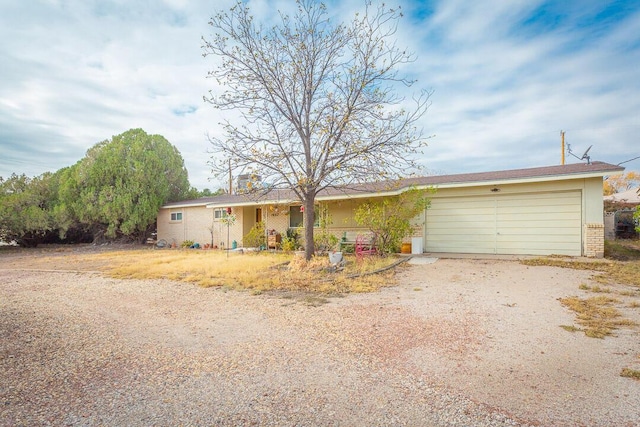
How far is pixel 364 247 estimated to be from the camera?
40.4 feet

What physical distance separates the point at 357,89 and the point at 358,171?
2340 millimetres

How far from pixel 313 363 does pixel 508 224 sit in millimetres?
11410

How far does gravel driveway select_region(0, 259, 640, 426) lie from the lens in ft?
8.65

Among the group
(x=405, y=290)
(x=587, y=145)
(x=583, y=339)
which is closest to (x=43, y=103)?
(x=405, y=290)

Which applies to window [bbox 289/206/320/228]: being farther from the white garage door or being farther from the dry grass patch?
the white garage door

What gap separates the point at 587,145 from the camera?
50.1 ft

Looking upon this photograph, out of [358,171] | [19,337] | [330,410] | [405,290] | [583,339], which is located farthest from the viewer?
[358,171]

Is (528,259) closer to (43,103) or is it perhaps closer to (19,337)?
(19,337)

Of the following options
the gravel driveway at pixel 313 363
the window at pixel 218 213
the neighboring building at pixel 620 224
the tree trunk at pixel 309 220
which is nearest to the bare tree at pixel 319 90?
the tree trunk at pixel 309 220

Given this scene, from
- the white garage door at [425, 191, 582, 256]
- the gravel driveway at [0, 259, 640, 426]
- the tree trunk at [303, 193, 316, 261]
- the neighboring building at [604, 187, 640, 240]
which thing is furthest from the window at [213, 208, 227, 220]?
the neighboring building at [604, 187, 640, 240]

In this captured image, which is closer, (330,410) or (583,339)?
(330,410)

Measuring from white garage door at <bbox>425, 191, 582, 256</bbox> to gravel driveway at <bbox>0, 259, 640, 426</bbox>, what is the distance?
599 centimetres

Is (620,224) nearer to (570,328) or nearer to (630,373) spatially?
(570,328)

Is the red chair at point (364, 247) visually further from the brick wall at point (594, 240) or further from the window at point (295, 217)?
the brick wall at point (594, 240)
